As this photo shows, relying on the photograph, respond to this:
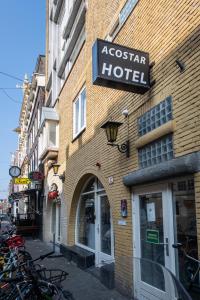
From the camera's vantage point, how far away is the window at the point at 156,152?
5691 millimetres

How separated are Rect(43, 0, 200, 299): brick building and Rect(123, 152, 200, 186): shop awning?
16mm

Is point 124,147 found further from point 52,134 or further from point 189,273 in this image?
point 52,134

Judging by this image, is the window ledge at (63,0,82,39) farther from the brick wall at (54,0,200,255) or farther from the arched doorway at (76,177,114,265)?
the arched doorway at (76,177,114,265)

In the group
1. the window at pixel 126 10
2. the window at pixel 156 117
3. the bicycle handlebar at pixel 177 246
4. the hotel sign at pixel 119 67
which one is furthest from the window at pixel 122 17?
the bicycle handlebar at pixel 177 246

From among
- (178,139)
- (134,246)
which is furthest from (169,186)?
(134,246)

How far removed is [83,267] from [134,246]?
11.8ft

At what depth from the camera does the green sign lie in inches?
239

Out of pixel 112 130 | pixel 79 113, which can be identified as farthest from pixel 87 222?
pixel 112 130

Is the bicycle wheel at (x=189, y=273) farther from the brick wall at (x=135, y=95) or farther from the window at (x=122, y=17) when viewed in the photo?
the window at (x=122, y=17)

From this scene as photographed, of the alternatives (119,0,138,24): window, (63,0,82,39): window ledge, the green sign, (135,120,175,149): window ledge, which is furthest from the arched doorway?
(63,0,82,39): window ledge

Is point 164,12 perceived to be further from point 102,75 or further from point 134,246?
point 134,246

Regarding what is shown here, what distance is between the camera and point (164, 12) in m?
6.02

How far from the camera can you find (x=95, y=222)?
1023 cm

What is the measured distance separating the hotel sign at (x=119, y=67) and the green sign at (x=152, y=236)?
2717 mm
